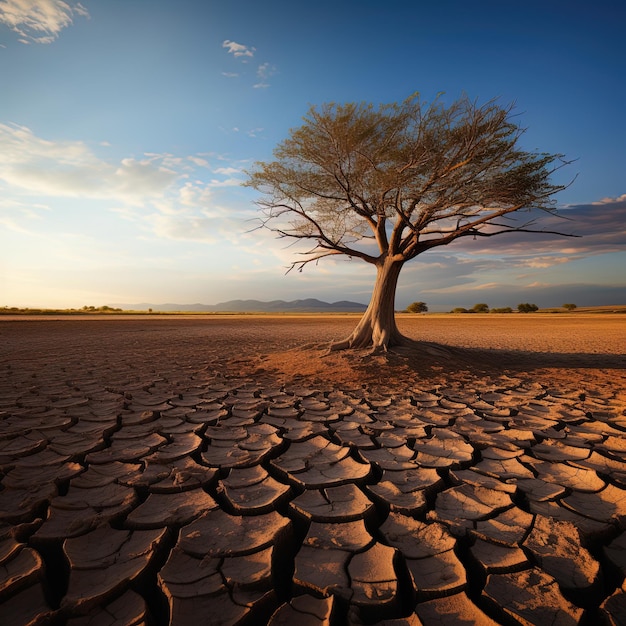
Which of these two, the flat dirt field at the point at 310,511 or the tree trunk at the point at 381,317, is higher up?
the tree trunk at the point at 381,317

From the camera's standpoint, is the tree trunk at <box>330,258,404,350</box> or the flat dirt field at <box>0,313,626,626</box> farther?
the tree trunk at <box>330,258,404,350</box>

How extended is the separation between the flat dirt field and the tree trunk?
3370 mm

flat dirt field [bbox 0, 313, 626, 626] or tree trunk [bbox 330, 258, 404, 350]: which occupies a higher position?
tree trunk [bbox 330, 258, 404, 350]

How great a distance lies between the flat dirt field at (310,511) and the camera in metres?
1.29

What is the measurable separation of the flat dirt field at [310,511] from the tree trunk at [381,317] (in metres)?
3.37

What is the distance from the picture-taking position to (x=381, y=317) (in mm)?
7641

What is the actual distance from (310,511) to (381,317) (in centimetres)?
606

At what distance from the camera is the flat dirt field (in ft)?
4.25

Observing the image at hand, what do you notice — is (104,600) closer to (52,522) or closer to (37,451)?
(52,522)

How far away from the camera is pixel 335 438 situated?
301cm

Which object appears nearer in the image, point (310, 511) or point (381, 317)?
point (310, 511)

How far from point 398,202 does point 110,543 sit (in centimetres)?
617

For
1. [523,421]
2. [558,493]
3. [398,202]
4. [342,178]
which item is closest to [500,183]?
[398,202]

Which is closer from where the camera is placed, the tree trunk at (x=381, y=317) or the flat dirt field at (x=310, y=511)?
the flat dirt field at (x=310, y=511)
